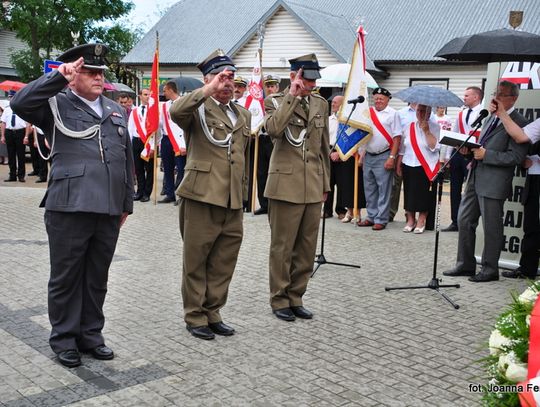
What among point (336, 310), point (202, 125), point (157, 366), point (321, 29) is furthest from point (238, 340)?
point (321, 29)

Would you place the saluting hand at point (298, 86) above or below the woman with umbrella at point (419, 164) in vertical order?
above

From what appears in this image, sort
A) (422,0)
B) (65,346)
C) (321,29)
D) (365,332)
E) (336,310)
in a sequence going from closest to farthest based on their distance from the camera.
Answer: (65,346) < (365,332) < (336,310) < (321,29) < (422,0)

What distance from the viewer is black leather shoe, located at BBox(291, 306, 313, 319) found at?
593 cm

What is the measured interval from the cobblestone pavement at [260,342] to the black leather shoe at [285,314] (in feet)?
0.19

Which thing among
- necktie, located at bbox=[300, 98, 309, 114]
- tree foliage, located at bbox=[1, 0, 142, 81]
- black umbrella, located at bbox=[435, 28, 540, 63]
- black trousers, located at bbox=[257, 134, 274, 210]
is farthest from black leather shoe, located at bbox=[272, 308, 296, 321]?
tree foliage, located at bbox=[1, 0, 142, 81]

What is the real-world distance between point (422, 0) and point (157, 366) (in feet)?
82.5

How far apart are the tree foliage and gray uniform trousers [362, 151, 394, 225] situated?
27424 mm

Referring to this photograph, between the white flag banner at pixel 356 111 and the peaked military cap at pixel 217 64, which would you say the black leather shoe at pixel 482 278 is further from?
the peaked military cap at pixel 217 64

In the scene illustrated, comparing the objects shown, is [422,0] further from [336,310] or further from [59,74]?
[59,74]

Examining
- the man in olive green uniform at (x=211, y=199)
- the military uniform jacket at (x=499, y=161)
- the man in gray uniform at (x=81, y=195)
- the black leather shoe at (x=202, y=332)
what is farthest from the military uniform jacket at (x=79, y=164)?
the military uniform jacket at (x=499, y=161)

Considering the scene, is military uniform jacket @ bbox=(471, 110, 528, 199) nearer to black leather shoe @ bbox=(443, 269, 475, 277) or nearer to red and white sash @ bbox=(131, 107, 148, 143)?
black leather shoe @ bbox=(443, 269, 475, 277)

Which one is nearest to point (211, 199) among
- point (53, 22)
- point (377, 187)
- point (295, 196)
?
point (295, 196)

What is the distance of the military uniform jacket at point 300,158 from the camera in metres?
5.82

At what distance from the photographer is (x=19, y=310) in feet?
19.2
